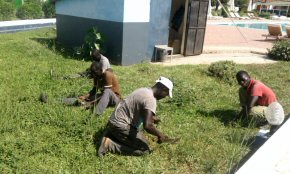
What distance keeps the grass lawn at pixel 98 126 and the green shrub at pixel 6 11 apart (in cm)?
1818

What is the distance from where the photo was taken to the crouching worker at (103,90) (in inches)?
247

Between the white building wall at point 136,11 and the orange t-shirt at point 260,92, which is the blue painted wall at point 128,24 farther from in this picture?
the orange t-shirt at point 260,92

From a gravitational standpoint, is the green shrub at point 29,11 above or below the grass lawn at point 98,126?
above

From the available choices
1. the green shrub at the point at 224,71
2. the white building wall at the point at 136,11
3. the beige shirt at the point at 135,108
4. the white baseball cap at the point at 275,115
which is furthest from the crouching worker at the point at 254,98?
the white building wall at the point at 136,11

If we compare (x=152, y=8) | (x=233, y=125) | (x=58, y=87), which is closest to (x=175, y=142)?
(x=233, y=125)

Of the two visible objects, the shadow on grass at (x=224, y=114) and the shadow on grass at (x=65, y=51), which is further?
the shadow on grass at (x=65, y=51)

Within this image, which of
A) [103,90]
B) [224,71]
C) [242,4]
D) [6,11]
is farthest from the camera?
[242,4]

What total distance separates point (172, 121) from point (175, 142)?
96 cm

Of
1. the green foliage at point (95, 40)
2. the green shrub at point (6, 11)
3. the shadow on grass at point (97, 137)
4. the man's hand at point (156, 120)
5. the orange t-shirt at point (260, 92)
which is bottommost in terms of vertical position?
the shadow on grass at point (97, 137)

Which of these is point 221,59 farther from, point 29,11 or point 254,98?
point 29,11

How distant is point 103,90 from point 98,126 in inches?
39.3

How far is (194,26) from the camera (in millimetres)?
12992

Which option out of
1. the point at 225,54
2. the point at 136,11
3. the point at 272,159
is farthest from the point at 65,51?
the point at 272,159

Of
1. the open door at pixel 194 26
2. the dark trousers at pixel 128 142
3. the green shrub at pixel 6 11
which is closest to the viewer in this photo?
the dark trousers at pixel 128 142
